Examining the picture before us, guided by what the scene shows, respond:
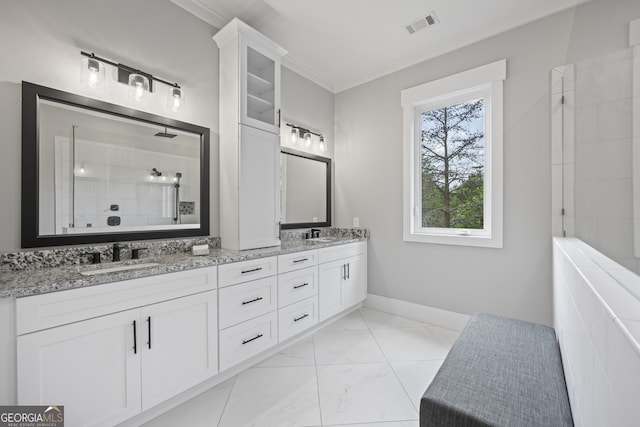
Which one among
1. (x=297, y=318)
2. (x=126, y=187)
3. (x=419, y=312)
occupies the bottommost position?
(x=419, y=312)

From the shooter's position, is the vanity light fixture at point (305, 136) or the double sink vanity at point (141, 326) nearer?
the double sink vanity at point (141, 326)

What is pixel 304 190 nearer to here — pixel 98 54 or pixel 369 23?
pixel 369 23

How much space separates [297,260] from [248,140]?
109 cm

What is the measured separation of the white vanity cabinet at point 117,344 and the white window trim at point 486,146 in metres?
2.14

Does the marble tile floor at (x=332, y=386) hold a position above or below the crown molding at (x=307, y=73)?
below

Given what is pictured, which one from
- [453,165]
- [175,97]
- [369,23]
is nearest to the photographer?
[175,97]

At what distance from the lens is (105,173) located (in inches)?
68.1

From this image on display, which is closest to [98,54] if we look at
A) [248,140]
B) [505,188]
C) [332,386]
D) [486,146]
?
[248,140]

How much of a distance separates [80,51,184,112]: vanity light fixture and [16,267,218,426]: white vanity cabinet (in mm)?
1275

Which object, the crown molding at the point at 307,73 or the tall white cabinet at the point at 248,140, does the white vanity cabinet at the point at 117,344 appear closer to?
the tall white cabinet at the point at 248,140

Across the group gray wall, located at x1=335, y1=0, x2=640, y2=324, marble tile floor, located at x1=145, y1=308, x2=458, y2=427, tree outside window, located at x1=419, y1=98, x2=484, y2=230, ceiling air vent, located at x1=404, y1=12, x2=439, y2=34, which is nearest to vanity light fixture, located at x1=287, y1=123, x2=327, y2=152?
gray wall, located at x1=335, y1=0, x2=640, y2=324

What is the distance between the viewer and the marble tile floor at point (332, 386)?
4.96ft

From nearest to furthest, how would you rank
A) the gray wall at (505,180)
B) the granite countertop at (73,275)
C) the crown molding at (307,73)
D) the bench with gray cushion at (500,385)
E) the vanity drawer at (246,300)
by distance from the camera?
the bench with gray cushion at (500,385), the granite countertop at (73,275), the vanity drawer at (246,300), the gray wall at (505,180), the crown molding at (307,73)

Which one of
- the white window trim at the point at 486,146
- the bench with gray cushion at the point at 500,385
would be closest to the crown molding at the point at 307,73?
the white window trim at the point at 486,146
